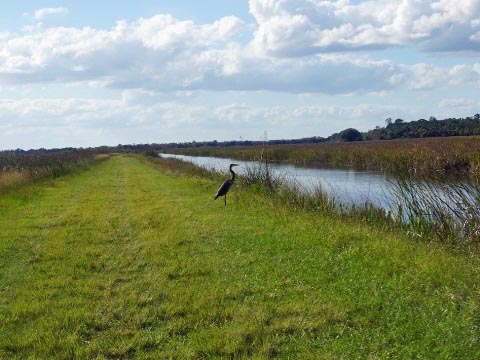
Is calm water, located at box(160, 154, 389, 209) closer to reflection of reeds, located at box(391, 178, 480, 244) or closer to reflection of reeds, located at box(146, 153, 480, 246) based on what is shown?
reflection of reeds, located at box(146, 153, 480, 246)

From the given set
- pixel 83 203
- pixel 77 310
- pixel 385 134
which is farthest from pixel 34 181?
pixel 385 134

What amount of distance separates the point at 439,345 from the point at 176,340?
2427 mm

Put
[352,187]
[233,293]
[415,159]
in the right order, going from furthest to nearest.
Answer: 1. [415,159]
2. [352,187]
3. [233,293]

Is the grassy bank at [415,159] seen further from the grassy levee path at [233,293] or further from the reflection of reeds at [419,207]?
the grassy levee path at [233,293]

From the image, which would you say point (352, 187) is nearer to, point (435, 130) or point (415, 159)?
point (415, 159)

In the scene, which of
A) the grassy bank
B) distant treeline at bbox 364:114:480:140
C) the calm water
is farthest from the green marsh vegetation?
distant treeline at bbox 364:114:480:140

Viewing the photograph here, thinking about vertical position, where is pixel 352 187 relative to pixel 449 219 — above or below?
below

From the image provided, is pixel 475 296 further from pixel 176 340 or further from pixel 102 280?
pixel 102 280

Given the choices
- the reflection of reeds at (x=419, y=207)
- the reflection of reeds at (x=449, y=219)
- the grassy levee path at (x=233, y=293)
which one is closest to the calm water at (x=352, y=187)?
the reflection of reeds at (x=419, y=207)

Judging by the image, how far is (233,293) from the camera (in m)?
5.48

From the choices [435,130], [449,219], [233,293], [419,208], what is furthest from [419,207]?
[435,130]

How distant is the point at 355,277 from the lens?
236 inches

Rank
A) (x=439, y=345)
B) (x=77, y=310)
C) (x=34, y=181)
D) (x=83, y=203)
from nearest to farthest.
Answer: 1. (x=439, y=345)
2. (x=77, y=310)
3. (x=83, y=203)
4. (x=34, y=181)

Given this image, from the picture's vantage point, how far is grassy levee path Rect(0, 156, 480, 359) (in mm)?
4207
